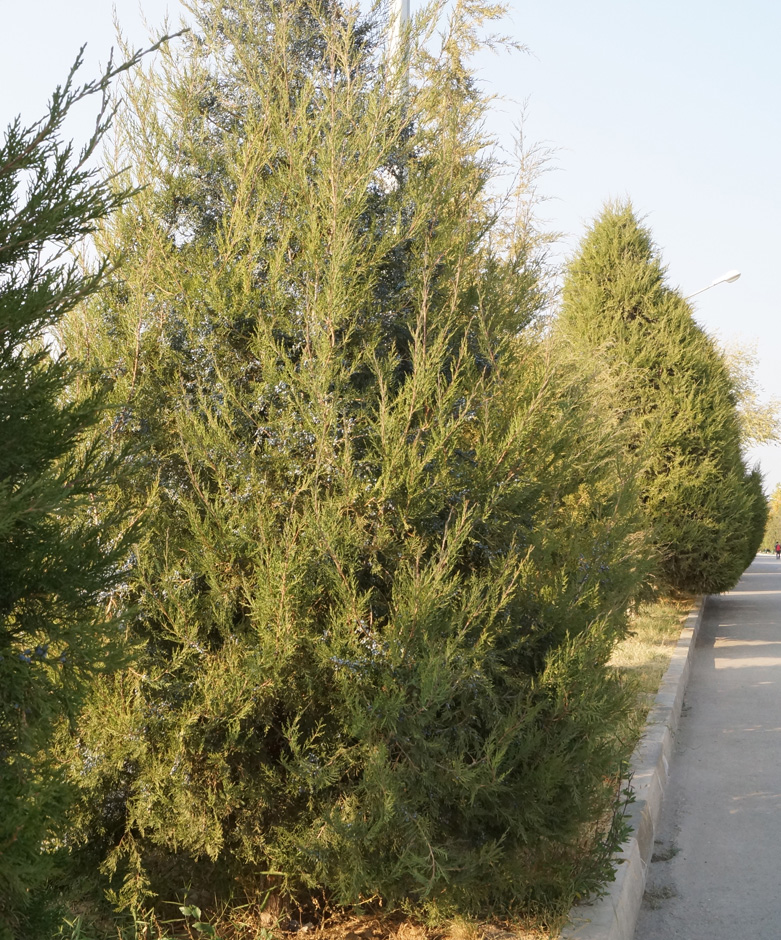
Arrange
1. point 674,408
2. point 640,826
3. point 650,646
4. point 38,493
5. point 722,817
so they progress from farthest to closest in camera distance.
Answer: point 674,408 → point 650,646 → point 722,817 → point 640,826 → point 38,493

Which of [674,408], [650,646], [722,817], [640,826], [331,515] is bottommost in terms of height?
[722,817]

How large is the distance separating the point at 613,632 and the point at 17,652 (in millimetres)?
3067

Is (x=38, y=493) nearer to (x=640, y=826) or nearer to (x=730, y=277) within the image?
(x=640, y=826)

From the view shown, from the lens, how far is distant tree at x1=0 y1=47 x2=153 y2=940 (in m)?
2.32

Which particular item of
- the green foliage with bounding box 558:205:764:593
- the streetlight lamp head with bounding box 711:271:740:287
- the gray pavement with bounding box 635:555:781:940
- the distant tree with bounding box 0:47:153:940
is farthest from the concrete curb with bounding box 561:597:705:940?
the streetlight lamp head with bounding box 711:271:740:287

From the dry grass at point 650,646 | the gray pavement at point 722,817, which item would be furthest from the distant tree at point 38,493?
the dry grass at point 650,646

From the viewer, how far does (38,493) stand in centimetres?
230

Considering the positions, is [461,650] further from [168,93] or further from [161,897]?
[168,93]

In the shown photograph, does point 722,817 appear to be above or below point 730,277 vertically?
below

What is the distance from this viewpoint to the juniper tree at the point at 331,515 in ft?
11.2

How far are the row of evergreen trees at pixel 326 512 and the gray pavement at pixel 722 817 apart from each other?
37.4 inches

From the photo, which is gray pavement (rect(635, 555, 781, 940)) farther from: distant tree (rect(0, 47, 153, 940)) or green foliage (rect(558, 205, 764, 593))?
distant tree (rect(0, 47, 153, 940))

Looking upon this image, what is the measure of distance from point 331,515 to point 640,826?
305cm

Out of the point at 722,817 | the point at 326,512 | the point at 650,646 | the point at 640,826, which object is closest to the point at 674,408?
the point at 650,646
